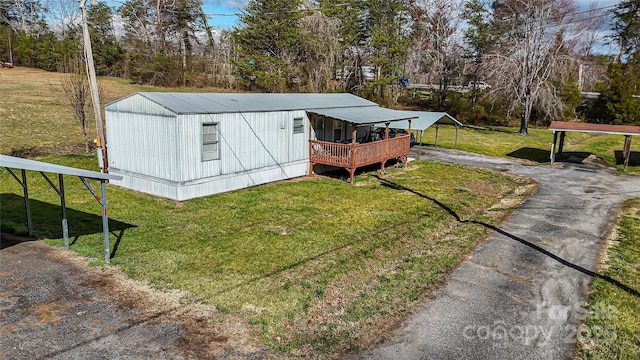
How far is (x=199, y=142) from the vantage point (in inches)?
542

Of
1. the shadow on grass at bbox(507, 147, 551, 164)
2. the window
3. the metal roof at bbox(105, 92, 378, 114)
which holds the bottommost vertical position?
the shadow on grass at bbox(507, 147, 551, 164)

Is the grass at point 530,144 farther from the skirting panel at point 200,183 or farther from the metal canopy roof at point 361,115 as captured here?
the skirting panel at point 200,183

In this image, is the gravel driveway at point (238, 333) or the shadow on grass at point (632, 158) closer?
the gravel driveway at point (238, 333)

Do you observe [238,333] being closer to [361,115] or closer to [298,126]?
[298,126]

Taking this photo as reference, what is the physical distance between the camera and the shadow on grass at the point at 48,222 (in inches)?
407

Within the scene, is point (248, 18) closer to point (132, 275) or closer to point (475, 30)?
point (475, 30)

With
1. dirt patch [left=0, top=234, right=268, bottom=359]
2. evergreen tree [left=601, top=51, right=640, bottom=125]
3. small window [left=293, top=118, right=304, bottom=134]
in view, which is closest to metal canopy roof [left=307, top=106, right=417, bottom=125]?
small window [left=293, top=118, right=304, bottom=134]

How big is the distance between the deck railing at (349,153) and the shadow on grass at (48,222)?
848 centimetres

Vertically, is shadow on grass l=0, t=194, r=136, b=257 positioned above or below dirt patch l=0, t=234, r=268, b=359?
above

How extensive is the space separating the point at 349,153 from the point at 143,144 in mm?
7559

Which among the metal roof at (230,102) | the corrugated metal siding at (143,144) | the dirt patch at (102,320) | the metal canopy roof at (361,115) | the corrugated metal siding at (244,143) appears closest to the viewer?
the dirt patch at (102,320)

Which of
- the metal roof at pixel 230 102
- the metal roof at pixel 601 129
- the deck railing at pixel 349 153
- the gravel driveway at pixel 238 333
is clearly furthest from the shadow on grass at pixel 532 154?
the gravel driveway at pixel 238 333

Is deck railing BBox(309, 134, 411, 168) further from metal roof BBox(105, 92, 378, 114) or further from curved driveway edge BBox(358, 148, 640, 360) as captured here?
curved driveway edge BBox(358, 148, 640, 360)

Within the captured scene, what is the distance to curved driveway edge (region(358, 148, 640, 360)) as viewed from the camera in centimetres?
644
